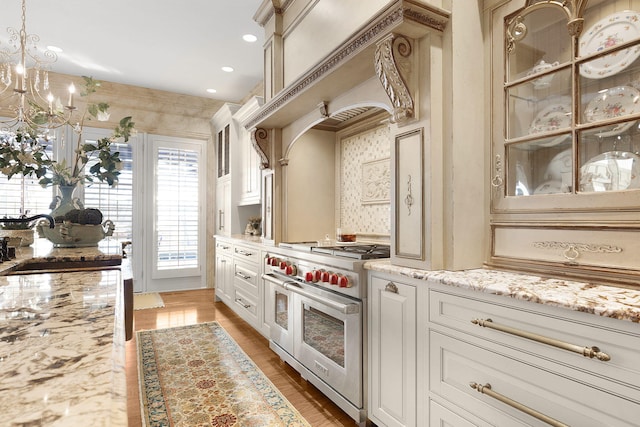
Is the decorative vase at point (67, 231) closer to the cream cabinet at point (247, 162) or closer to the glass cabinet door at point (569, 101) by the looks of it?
the cream cabinet at point (247, 162)

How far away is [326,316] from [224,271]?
2607mm

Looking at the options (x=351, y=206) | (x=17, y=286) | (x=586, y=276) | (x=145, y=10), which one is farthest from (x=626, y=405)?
(x=145, y=10)

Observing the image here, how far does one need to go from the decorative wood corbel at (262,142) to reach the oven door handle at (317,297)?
1.03 metres

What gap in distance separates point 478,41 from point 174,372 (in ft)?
9.45

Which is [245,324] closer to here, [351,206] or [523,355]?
[351,206]

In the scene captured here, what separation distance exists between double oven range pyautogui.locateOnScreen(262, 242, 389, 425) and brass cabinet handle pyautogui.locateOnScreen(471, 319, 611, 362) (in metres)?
0.76

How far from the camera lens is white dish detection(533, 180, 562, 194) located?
59.6 inches

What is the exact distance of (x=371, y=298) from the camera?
194 cm

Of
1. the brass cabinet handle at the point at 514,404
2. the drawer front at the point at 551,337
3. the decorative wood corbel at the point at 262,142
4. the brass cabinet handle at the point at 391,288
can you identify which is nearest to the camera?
the drawer front at the point at 551,337

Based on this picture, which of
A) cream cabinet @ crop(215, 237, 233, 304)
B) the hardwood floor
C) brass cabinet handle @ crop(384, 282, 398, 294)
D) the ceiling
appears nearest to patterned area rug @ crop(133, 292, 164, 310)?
the hardwood floor

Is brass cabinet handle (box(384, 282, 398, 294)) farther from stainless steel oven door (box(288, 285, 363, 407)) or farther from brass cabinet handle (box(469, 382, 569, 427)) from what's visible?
brass cabinet handle (box(469, 382, 569, 427))

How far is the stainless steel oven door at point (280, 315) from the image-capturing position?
270 cm

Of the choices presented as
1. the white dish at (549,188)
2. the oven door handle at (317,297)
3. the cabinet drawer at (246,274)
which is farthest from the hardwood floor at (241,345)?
the white dish at (549,188)

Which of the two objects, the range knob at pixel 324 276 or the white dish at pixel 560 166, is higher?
the white dish at pixel 560 166
